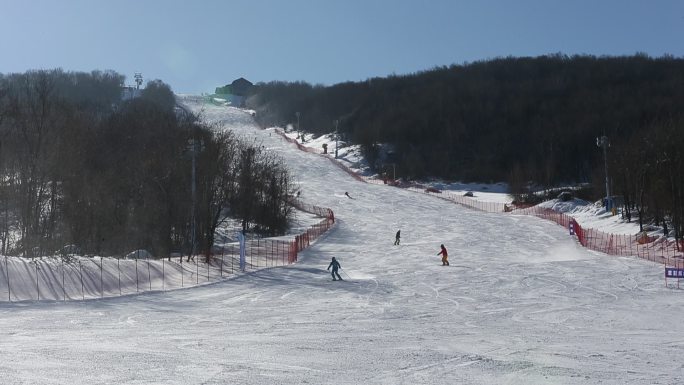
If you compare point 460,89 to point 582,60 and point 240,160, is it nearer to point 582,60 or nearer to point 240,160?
point 582,60

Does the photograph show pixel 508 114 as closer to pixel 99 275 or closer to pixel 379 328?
pixel 99 275

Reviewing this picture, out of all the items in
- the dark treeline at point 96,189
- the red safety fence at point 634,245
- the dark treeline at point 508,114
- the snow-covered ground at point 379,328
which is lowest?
the snow-covered ground at point 379,328

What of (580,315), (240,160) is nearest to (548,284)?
(580,315)

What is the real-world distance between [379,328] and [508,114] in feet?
421

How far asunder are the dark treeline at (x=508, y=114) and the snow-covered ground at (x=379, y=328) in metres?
44.8

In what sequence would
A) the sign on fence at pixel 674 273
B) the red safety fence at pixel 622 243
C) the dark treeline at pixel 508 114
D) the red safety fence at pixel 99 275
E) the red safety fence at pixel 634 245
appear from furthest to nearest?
the dark treeline at pixel 508 114
the red safety fence at pixel 622 243
the red safety fence at pixel 634 245
the sign on fence at pixel 674 273
the red safety fence at pixel 99 275

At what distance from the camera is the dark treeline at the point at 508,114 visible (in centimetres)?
11800

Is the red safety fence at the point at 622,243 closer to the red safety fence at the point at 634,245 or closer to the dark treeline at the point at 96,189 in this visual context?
the red safety fence at the point at 634,245

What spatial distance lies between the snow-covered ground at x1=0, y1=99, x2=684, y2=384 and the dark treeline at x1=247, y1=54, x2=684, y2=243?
147ft

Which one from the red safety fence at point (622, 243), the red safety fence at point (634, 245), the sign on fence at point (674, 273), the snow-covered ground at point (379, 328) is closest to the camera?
the snow-covered ground at point (379, 328)

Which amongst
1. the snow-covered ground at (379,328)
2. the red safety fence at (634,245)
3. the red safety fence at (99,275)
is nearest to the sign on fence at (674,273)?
the snow-covered ground at (379,328)

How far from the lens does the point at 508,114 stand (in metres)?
143

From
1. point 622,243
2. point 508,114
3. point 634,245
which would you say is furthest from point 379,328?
point 508,114

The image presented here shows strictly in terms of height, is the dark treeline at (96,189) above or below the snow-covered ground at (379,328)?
above
